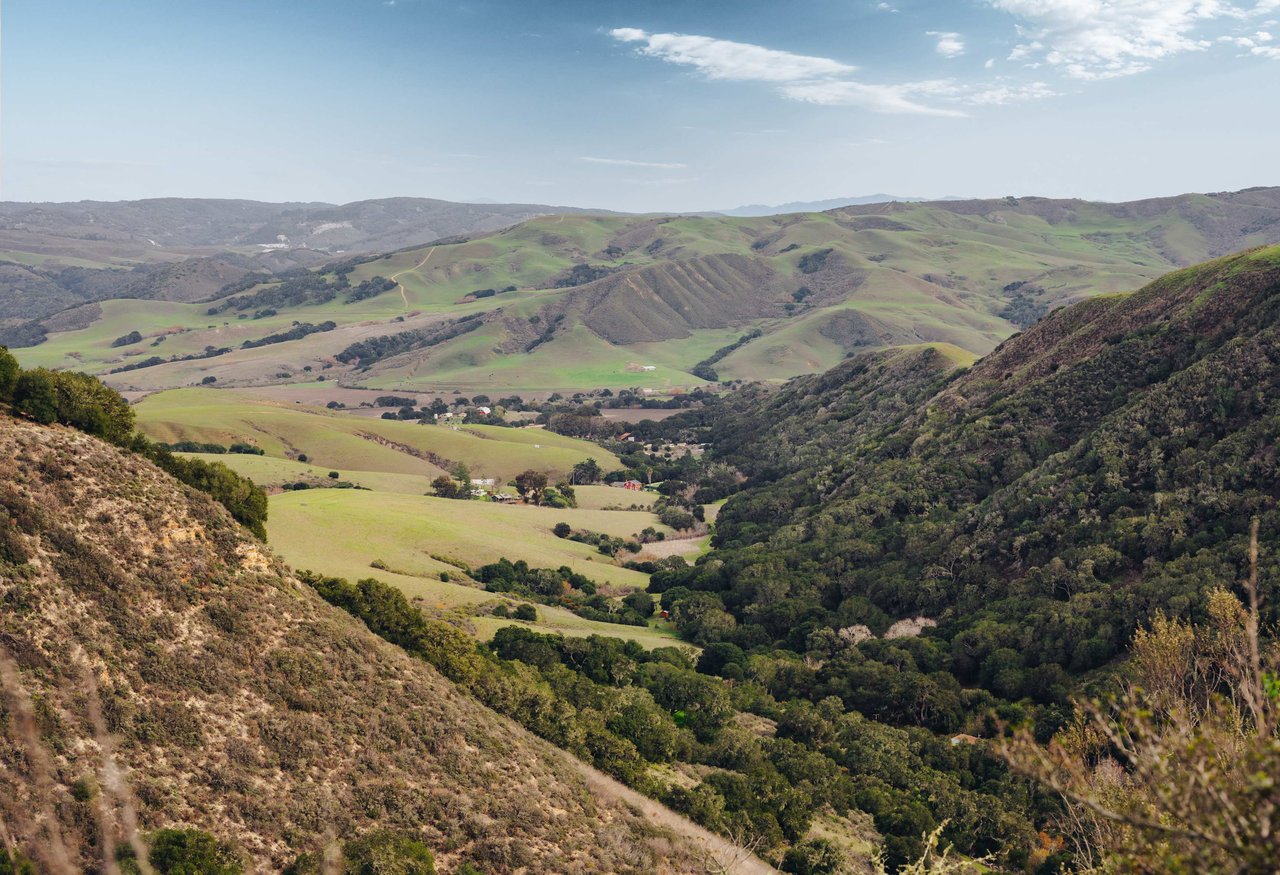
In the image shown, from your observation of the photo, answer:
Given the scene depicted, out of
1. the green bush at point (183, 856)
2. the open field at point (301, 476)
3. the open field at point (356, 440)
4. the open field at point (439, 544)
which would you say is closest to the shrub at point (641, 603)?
the open field at point (439, 544)

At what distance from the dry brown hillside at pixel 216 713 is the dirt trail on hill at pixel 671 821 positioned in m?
0.62

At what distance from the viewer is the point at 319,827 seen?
22.1 metres

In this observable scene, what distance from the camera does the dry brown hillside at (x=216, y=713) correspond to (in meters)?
20.5

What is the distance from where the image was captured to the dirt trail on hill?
27.2m

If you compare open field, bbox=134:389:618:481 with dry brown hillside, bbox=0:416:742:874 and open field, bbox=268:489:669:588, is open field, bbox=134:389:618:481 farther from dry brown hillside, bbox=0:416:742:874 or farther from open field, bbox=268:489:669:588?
dry brown hillside, bbox=0:416:742:874

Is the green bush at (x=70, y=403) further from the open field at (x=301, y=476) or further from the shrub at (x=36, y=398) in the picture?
the open field at (x=301, y=476)

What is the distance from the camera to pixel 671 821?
2950cm

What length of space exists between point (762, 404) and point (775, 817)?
129476mm

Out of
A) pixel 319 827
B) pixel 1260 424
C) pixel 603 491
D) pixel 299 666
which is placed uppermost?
pixel 1260 424

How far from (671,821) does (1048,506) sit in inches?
1674

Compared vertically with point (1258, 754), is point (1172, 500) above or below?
below

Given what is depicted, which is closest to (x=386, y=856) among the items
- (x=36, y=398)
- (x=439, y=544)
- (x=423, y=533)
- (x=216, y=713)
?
(x=216, y=713)

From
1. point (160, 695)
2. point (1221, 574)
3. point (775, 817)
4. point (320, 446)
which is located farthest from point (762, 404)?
point (160, 695)

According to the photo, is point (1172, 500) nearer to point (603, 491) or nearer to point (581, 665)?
point (581, 665)
